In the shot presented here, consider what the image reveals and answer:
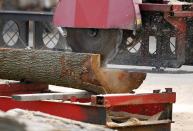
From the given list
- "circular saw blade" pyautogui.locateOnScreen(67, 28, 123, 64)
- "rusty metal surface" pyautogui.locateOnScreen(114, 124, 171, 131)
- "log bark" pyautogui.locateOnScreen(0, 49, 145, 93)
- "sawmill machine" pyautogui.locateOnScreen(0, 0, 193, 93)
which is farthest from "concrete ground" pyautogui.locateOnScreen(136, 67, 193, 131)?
"rusty metal surface" pyautogui.locateOnScreen(114, 124, 171, 131)

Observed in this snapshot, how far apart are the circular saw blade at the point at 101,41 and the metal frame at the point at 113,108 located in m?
6.49

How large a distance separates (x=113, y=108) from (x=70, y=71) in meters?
0.93

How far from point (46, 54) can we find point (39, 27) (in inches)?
399

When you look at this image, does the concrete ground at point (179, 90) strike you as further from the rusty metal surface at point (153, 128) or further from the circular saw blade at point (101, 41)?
the rusty metal surface at point (153, 128)

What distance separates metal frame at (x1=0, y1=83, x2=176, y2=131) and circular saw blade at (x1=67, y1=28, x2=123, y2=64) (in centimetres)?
649

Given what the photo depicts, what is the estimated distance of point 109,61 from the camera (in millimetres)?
15094

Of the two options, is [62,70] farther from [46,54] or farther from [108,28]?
[108,28]

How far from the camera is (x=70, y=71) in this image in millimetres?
8883

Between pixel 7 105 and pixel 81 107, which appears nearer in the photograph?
pixel 81 107

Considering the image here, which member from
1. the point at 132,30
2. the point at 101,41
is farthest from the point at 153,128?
the point at 101,41

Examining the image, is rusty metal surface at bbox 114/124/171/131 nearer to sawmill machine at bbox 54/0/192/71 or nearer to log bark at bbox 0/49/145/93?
log bark at bbox 0/49/145/93

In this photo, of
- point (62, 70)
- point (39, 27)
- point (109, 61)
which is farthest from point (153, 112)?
point (39, 27)

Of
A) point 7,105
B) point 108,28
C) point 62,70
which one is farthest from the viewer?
point 108,28

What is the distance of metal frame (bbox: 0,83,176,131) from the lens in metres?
7.77
